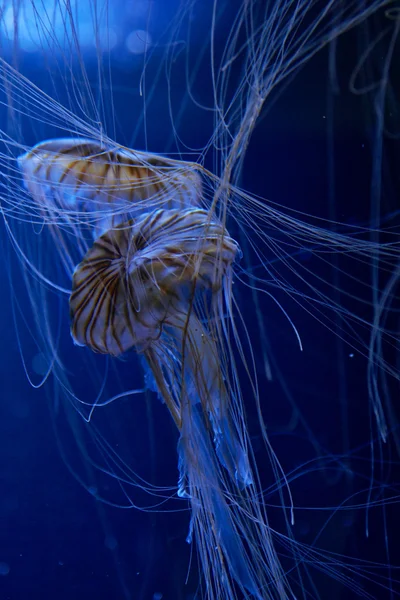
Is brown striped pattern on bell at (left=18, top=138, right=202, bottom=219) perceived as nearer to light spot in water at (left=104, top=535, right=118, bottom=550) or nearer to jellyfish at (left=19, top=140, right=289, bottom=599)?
jellyfish at (left=19, top=140, right=289, bottom=599)

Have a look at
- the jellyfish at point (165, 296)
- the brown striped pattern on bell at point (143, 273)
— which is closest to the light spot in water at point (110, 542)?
the jellyfish at point (165, 296)

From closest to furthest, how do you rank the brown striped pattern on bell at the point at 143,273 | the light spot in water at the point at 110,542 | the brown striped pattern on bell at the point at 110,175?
the brown striped pattern on bell at the point at 143,273, the brown striped pattern on bell at the point at 110,175, the light spot in water at the point at 110,542

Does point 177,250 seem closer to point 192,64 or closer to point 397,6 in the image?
point 192,64

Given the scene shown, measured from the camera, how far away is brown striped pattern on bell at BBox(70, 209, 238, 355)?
1.85 meters

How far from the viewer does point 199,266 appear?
1.77m

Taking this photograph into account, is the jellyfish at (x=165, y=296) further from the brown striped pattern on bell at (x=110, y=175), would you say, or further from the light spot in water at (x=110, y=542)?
the light spot in water at (x=110, y=542)

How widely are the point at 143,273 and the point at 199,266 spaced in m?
0.23

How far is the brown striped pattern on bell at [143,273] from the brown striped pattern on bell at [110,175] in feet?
0.50

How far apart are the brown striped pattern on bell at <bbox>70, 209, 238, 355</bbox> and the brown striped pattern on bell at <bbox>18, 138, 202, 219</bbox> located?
153 mm

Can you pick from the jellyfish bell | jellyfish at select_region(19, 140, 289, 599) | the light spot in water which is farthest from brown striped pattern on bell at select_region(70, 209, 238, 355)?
the light spot in water

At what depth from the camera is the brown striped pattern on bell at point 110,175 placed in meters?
1.99

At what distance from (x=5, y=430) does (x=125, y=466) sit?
1.94 feet

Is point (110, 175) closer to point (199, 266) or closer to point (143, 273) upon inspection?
point (143, 273)

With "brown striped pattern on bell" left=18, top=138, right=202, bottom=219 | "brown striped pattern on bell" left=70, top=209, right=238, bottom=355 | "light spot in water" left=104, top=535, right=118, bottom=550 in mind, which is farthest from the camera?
"light spot in water" left=104, top=535, right=118, bottom=550
